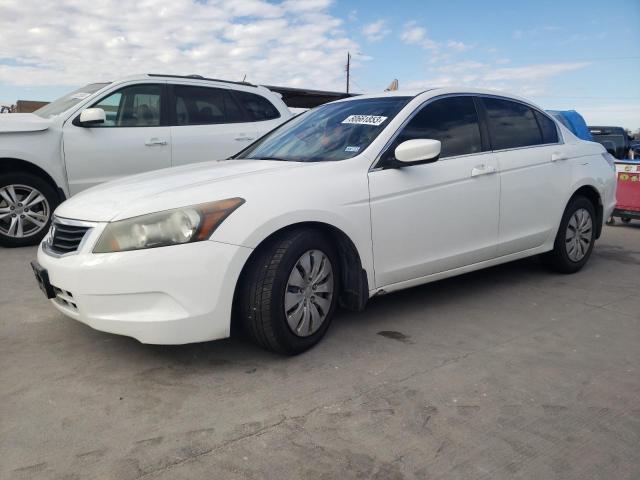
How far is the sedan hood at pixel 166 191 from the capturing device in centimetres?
300

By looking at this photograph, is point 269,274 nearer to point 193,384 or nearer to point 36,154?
point 193,384

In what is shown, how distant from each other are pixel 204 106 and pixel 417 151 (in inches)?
161

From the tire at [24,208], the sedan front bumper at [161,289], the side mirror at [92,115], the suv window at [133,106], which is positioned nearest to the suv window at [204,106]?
the suv window at [133,106]

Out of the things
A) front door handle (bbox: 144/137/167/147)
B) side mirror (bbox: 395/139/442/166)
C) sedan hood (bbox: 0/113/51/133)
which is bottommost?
side mirror (bbox: 395/139/442/166)

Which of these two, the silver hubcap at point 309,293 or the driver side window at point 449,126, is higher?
the driver side window at point 449,126

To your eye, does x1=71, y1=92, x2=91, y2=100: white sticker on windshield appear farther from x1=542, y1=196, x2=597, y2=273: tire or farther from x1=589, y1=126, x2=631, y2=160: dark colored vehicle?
x1=589, y1=126, x2=631, y2=160: dark colored vehicle

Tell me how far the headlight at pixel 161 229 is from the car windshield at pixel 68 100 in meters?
3.97

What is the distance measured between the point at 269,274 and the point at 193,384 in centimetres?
67

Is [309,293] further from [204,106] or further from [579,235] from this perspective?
[204,106]

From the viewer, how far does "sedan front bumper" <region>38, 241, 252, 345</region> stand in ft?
9.36

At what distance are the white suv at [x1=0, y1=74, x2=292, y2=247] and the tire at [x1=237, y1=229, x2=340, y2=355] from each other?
→ 3.74 m

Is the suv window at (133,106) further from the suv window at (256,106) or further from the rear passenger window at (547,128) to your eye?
the rear passenger window at (547,128)

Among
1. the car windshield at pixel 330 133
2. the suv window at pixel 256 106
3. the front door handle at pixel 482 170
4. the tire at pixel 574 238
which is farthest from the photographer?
the suv window at pixel 256 106

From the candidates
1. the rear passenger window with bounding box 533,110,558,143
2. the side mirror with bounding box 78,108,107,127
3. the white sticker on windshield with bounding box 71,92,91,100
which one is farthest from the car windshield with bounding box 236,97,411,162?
the white sticker on windshield with bounding box 71,92,91,100
